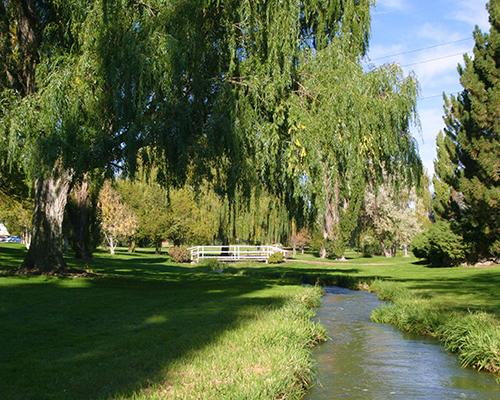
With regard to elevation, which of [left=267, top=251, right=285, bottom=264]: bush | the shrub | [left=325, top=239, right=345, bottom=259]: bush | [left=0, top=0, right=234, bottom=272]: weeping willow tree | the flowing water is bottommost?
the flowing water

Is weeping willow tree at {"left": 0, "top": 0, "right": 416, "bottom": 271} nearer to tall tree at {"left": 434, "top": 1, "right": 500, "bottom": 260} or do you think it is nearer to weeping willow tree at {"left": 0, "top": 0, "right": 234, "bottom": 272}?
weeping willow tree at {"left": 0, "top": 0, "right": 234, "bottom": 272}

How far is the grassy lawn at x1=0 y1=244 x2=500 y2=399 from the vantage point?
18.8 ft

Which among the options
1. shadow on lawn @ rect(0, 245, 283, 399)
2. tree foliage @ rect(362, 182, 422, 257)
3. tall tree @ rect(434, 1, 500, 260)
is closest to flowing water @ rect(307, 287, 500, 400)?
shadow on lawn @ rect(0, 245, 283, 399)

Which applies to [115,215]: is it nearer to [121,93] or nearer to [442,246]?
[442,246]

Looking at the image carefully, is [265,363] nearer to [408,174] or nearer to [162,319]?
[162,319]

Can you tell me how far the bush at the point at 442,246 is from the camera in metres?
30.6

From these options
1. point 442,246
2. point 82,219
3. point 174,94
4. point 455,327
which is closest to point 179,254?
point 82,219

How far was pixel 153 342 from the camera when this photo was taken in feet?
26.4

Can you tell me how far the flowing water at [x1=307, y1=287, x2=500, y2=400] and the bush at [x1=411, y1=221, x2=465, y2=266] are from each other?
20.0m

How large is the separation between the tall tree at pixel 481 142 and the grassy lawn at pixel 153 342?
1482 cm

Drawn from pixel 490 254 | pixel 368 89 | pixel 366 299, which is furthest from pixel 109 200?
pixel 368 89

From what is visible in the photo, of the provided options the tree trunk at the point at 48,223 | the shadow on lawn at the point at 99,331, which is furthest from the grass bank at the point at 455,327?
the tree trunk at the point at 48,223

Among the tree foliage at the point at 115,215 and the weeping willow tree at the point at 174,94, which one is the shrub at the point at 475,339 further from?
the tree foliage at the point at 115,215

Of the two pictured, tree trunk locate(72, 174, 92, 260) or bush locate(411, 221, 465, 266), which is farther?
tree trunk locate(72, 174, 92, 260)
